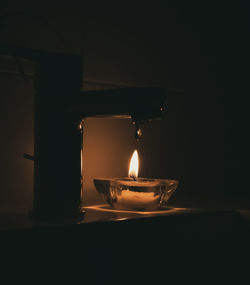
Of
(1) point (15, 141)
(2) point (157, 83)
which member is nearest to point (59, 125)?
(1) point (15, 141)

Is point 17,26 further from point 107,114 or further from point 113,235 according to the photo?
point 113,235

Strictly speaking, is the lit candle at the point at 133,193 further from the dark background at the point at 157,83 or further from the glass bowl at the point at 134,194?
the dark background at the point at 157,83

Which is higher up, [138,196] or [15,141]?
[15,141]

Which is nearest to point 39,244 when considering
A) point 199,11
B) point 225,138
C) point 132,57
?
point 132,57

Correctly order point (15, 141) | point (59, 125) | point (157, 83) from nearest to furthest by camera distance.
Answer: point (59, 125) → point (15, 141) → point (157, 83)

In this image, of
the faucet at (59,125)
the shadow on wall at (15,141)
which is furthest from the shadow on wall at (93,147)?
the faucet at (59,125)

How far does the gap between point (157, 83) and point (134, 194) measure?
0.43 m

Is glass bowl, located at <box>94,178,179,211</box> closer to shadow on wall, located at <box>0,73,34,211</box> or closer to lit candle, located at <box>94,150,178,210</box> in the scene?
lit candle, located at <box>94,150,178,210</box>

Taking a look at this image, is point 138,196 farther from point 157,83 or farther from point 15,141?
point 157,83

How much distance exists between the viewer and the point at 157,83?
977 mm

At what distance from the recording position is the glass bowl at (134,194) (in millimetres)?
643

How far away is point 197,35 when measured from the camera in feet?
3.48

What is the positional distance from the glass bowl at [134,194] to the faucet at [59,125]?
7 cm

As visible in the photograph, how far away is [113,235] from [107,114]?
0.20m
